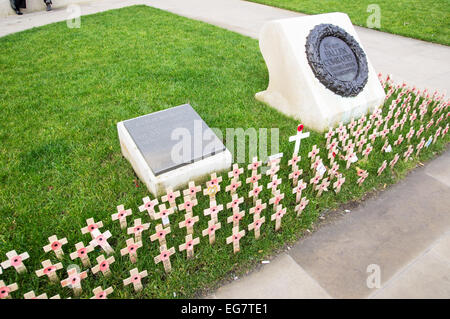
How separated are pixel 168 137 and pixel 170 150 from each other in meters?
0.20

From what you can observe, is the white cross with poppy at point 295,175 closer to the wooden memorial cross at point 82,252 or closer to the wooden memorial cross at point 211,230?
the wooden memorial cross at point 211,230

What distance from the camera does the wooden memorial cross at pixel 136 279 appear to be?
225 centimetres

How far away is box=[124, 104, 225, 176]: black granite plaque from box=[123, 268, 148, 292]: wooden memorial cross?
110 centimetres

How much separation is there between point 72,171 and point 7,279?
1456 mm

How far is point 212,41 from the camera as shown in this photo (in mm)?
7918

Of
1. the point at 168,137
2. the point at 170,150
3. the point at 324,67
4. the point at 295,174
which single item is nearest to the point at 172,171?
the point at 170,150

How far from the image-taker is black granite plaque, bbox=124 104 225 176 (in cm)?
323

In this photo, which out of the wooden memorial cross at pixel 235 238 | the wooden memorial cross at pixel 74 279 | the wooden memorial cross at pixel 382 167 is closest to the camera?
the wooden memorial cross at pixel 74 279

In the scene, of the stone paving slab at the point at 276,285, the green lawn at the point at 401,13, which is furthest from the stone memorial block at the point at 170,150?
the green lawn at the point at 401,13

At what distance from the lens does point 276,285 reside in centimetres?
259

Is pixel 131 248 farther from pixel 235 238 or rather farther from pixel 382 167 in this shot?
pixel 382 167

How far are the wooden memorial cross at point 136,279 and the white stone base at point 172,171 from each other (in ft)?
3.29
